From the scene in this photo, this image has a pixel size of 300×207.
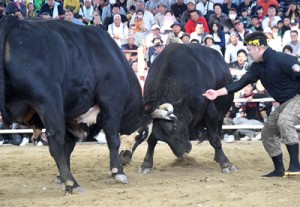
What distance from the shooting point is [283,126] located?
29.4 ft

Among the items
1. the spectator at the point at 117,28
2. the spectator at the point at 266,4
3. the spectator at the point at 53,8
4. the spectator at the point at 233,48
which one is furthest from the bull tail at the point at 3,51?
the spectator at the point at 266,4

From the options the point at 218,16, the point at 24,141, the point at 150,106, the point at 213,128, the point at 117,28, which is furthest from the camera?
the point at 218,16

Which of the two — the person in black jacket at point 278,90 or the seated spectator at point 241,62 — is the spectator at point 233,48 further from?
the person in black jacket at point 278,90

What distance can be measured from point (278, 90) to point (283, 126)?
1.64 feet

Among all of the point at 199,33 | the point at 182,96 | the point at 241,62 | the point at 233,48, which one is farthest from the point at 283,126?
the point at 199,33

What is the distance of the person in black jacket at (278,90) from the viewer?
897 cm

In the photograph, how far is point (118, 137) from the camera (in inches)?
348

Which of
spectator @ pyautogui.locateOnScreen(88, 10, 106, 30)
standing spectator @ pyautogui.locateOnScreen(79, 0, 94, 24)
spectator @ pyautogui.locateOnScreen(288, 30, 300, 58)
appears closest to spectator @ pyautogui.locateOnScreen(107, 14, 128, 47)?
spectator @ pyautogui.locateOnScreen(88, 10, 106, 30)

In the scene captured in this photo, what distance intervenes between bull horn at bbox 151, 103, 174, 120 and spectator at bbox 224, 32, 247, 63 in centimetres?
683

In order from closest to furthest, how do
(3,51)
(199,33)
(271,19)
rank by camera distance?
(3,51) < (199,33) < (271,19)

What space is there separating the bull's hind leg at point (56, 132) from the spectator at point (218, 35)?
995cm

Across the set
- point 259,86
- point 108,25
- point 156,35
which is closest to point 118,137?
point 259,86

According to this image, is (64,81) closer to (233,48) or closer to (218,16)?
(233,48)

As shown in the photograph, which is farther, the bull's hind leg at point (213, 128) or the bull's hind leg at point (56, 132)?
the bull's hind leg at point (213, 128)
